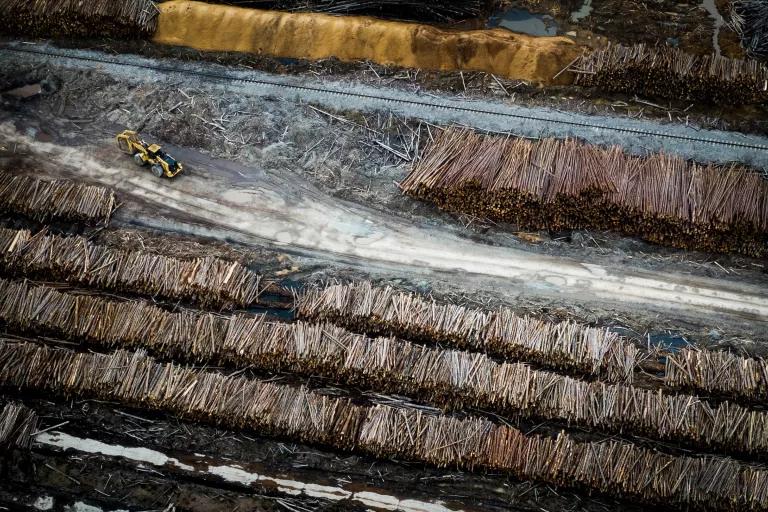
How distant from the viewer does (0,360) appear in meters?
11.2

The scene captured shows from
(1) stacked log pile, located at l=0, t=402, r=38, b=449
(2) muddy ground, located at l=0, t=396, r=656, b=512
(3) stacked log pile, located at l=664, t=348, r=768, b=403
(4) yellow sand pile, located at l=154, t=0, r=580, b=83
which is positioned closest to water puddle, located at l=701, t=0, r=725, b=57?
(4) yellow sand pile, located at l=154, t=0, r=580, b=83

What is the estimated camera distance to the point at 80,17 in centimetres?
1475

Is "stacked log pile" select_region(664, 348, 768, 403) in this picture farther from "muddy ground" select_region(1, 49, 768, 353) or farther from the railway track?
the railway track

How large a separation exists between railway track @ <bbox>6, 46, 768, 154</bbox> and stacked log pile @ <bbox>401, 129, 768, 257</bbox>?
0.91m

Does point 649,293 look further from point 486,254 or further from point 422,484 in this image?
point 422,484

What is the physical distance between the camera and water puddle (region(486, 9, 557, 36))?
14922mm

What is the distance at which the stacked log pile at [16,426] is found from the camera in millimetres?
10773

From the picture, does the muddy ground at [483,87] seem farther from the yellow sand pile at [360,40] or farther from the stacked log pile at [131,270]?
the stacked log pile at [131,270]

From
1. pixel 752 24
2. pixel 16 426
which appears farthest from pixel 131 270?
pixel 752 24

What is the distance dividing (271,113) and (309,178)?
163cm

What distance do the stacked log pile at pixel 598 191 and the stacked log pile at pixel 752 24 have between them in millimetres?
3009

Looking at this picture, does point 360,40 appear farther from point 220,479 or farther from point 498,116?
point 220,479

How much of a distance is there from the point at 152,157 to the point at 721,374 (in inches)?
400

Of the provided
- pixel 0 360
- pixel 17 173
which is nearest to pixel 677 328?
pixel 0 360
